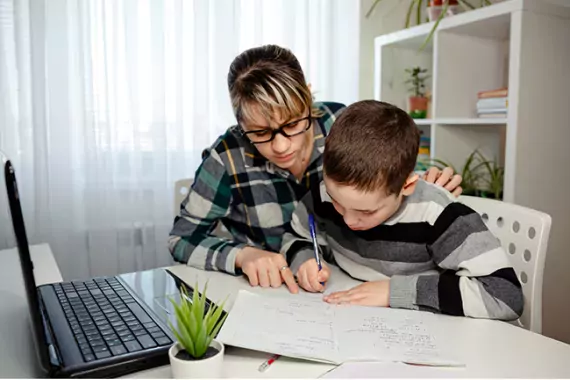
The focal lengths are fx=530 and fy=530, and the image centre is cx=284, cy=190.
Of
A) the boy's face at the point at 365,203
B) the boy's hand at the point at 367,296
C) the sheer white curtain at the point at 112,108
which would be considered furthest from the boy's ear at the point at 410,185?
the sheer white curtain at the point at 112,108

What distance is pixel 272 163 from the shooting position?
4.18ft

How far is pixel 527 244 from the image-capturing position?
1.05 metres

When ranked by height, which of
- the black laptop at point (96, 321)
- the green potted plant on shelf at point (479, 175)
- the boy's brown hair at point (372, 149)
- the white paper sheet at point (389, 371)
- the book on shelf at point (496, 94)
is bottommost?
the white paper sheet at point (389, 371)

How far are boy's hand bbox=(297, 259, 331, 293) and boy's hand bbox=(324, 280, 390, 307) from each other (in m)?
0.06

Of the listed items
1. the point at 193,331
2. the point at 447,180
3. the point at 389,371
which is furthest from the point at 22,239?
the point at 447,180

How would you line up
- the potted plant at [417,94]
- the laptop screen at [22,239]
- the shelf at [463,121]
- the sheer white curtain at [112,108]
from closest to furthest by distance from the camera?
the laptop screen at [22,239]
the shelf at [463,121]
the sheer white curtain at [112,108]
the potted plant at [417,94]

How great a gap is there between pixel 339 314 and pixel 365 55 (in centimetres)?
202

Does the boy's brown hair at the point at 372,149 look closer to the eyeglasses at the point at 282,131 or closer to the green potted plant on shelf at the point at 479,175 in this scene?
the eyeglasses at the point at 282,131

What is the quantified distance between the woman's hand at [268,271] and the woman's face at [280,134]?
0.73 feet

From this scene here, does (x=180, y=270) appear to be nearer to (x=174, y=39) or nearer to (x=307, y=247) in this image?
(x=307, y=247)

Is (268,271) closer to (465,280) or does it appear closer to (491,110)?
(465,280)

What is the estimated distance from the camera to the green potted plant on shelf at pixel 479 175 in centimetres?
200

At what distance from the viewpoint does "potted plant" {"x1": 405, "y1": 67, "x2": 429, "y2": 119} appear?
240 cm

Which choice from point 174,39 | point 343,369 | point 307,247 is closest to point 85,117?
point 174,39
